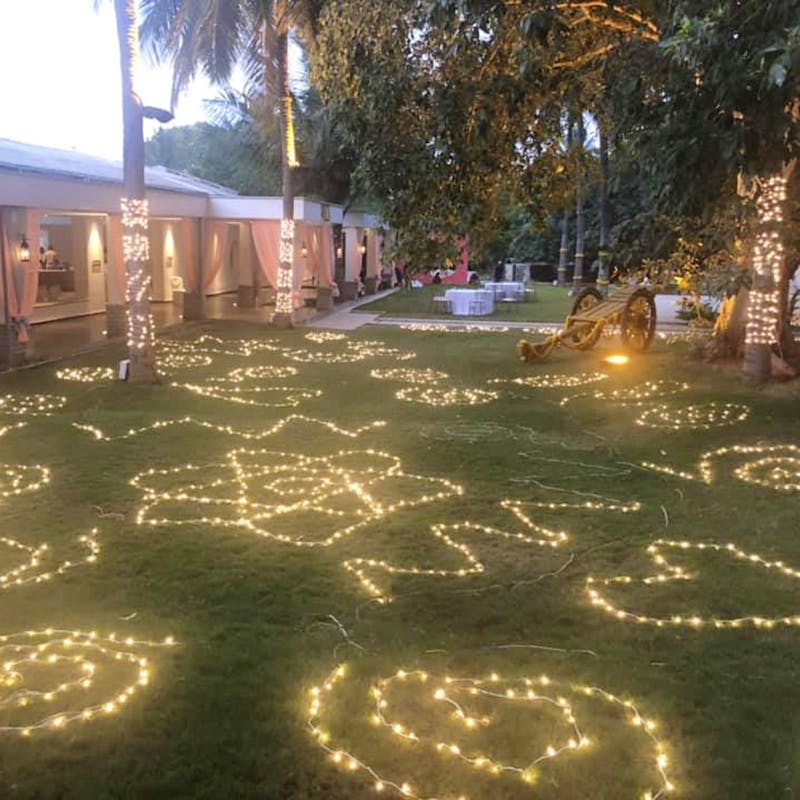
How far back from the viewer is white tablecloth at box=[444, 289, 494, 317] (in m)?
21.7

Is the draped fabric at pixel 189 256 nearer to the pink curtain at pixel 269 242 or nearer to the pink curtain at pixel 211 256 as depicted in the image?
the pink curtain at pixel 211 256

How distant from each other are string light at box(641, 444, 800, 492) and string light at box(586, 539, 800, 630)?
1.62 m

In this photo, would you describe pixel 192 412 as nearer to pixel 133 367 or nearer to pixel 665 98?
pixel 133 367

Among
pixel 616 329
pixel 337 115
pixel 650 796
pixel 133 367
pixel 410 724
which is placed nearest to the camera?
pixel 650 796

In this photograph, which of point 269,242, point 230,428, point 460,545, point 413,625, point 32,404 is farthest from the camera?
point 269,242

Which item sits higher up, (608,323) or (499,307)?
(608,323)

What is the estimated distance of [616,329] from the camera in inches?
587

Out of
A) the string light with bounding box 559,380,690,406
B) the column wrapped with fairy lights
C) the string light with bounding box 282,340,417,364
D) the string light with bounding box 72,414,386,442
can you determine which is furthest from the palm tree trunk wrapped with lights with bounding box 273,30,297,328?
the column wrapped with fairy lights

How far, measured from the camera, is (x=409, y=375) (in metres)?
12.1

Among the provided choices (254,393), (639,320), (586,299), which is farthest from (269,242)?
(254,393)

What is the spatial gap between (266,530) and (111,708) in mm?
2186

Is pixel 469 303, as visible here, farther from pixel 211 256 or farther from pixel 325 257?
pixel 211 256

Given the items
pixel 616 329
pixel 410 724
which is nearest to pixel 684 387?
pixel 616 329

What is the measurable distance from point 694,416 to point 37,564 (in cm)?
690
